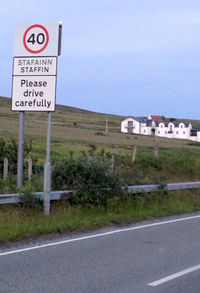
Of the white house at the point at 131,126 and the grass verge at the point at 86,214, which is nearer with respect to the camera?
the grass verge at the point at 86,214

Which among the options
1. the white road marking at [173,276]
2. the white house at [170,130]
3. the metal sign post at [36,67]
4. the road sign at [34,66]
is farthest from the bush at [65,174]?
the white house at [170,130]

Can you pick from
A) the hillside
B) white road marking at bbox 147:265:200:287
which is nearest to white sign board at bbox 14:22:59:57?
white road marking at bbox 147:265:200:287

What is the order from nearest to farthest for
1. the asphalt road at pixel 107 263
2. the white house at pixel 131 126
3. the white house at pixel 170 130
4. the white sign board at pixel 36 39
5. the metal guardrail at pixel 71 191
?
the asphalt road at pixel 107 263
the metal guardrail at pixel 71 191
the white sign board at pixel 36 39
the white house at pixel 170 130
the white house at pixel 131 126

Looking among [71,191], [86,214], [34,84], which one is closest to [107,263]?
[86,214]

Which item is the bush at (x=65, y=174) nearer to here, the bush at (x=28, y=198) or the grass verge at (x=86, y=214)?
the grass verge at (x=86, y=214)

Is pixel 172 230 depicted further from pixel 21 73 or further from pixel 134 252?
pixel 21 73

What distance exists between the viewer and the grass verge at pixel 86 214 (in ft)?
36.3

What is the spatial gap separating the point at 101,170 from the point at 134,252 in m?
Answer: 4.47

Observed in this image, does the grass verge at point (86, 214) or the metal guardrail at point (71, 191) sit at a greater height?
the metal guardrail at point (71, 191)

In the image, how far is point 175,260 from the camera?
925cm

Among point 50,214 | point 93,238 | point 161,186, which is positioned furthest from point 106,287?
point 161,186

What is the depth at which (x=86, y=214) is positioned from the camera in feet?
43.7

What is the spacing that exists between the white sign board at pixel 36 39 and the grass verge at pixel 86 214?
11.9ft

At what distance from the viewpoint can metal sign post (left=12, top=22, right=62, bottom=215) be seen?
12.7 meters
